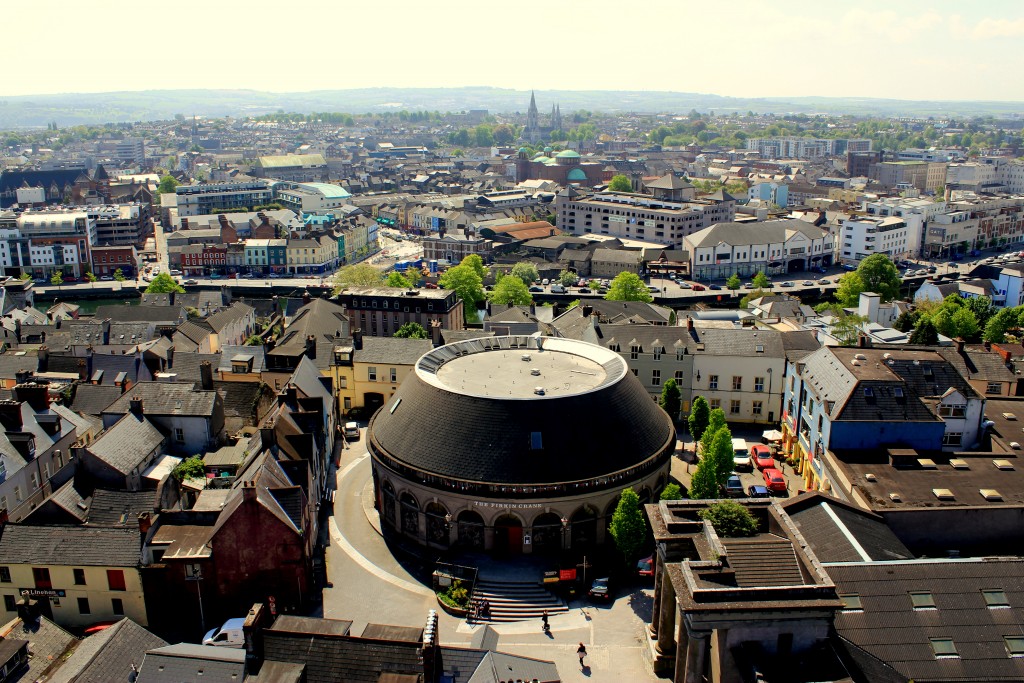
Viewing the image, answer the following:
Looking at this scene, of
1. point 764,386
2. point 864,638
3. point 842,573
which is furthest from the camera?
point 764,386

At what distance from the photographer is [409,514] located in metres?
69.0

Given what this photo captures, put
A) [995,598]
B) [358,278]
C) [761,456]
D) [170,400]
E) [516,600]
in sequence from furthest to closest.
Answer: [358,278]
[761,456]
[170,400]
[516,600]
[995,598]

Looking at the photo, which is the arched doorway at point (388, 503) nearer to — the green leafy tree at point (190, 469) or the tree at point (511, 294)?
the green leafy tree at point (190, 469)

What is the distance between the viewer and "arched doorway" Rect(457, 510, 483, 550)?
66.1 metres

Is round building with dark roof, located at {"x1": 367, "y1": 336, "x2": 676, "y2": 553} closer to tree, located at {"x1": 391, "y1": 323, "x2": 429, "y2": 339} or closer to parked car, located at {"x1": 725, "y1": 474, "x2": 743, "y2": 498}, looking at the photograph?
parked car, located at {"x1": 725, "y1": 474, "x2": 743, "y2": 498}

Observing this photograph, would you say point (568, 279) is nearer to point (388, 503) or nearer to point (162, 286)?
point (162, 286)

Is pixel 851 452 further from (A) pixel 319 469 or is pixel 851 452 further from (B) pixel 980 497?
(A) pixel 319 469

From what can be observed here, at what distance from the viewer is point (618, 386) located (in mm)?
72875

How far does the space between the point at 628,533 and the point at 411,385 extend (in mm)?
23778

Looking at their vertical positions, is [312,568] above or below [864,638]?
below

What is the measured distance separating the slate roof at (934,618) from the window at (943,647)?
172 mm

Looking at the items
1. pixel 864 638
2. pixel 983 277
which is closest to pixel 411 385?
pixel 864 638

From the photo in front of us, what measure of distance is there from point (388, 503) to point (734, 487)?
29.6 metres

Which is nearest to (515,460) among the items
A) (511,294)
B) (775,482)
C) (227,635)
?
(227,635)
